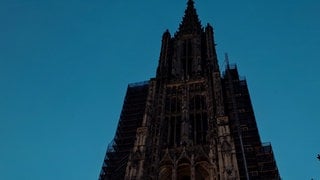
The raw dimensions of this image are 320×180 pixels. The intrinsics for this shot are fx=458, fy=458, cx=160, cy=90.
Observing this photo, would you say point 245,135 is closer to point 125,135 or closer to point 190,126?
point 190,126

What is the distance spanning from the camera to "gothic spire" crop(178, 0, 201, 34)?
51478 millimetres

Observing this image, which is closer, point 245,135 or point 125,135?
point 245,135

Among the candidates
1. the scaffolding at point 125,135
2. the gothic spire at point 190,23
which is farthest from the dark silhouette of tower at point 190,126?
the gothic spire at point 190,23

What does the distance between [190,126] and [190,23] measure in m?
20.6

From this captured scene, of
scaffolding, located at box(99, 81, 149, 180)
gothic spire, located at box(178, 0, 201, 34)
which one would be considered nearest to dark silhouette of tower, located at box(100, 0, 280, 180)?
scaffolding, located at box(99, 81, 149, 180)

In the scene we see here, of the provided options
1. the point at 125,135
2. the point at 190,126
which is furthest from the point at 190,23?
the point at 190,126

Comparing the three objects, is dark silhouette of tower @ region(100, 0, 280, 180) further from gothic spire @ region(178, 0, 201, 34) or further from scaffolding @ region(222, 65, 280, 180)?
gothic spire @ region(178, 0, 201, 34)

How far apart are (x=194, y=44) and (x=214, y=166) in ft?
67.3

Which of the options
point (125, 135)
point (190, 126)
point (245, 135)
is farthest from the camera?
point (125, 135)

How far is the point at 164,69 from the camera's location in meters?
44.5

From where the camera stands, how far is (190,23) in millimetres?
53250

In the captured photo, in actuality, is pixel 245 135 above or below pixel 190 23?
below

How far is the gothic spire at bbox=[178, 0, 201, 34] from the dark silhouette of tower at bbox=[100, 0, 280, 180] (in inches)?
69.6

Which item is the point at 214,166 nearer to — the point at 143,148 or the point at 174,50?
the point at 143,148
